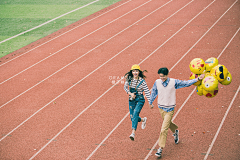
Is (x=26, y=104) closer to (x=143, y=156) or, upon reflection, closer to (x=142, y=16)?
(x=143, y=156)

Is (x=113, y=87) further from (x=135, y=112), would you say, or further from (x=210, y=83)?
(x=210, y=83)

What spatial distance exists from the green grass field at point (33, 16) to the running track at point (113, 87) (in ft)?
3.59

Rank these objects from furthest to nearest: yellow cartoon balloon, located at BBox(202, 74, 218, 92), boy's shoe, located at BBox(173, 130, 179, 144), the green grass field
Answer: the green grass field
boy's shoe, located at BBox(173, 130, 179, 144)
yellow cartoon balloon, located at BBox(202, 74, 218, 92)

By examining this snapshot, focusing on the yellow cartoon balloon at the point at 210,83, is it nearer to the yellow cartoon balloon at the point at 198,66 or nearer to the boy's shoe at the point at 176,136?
the yellow cartoon balloon at the point at 198,66

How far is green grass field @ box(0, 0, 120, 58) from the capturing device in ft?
49.8

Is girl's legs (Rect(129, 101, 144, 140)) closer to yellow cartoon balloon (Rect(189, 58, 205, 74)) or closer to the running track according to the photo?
the running track

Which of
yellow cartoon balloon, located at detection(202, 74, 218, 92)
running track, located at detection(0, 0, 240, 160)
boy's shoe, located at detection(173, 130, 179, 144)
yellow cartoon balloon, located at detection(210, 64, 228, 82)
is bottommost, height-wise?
running track, located at detection(0, 0, 240, 160)

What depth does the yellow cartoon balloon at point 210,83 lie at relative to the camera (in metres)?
5.22

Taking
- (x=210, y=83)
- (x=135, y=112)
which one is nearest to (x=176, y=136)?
(x=135, y=112)

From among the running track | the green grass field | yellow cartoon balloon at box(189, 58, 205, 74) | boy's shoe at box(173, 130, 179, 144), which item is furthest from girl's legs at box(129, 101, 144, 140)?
the green grass field

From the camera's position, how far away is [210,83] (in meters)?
5.23

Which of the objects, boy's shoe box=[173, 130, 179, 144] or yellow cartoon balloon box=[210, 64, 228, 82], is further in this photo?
boy's shoe box=[173, 130, 179, 144]

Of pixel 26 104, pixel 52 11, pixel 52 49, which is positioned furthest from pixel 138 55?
pixel 52 11

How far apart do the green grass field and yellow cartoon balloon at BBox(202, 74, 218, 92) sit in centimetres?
1110
